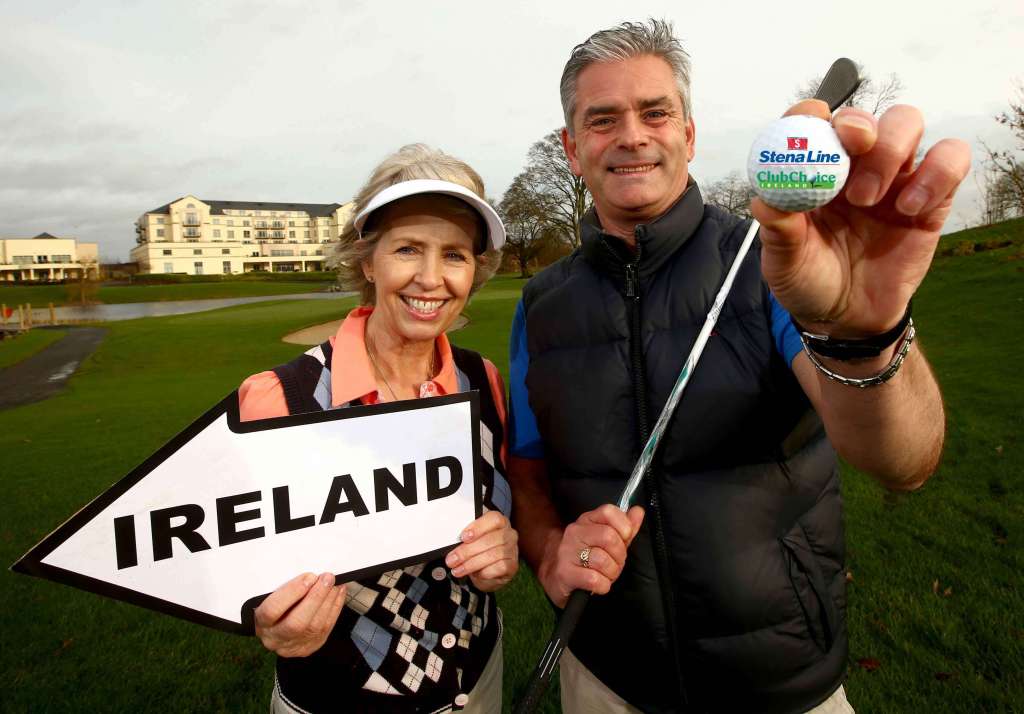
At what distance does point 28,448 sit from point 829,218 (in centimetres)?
1209

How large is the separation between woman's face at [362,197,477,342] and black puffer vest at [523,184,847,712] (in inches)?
19.8

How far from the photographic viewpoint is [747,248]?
1.81 m

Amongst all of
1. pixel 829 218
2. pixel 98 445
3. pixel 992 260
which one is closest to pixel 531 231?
pixel 992 260

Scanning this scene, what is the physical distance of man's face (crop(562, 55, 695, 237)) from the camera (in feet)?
6.92

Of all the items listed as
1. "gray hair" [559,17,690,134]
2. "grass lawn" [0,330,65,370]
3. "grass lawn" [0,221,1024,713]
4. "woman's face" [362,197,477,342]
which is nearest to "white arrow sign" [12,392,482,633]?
"woman's face" [362,197,477,342]

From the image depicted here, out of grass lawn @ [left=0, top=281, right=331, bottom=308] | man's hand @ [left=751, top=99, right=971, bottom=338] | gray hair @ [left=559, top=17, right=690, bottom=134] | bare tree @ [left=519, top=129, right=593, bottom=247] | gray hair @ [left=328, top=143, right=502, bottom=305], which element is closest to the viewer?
man's hand @ [left=751, top=99, right=971, bottom=338]

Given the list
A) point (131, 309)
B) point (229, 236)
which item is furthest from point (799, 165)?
point (229, 236)

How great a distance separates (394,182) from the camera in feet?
6.53

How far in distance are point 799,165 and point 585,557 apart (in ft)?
3.75

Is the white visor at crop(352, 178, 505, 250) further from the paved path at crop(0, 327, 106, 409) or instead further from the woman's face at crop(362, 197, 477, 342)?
the paved path at crop(0, 327, 106, 409)

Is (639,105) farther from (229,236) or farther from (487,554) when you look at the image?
(229,236)

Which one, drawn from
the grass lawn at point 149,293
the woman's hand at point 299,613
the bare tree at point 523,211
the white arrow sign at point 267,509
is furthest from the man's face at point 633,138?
the grass lawn at point 149,293

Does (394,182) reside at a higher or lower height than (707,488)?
higher

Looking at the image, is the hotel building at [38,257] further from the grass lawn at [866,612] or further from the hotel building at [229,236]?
the grass lawn at [866,612]
